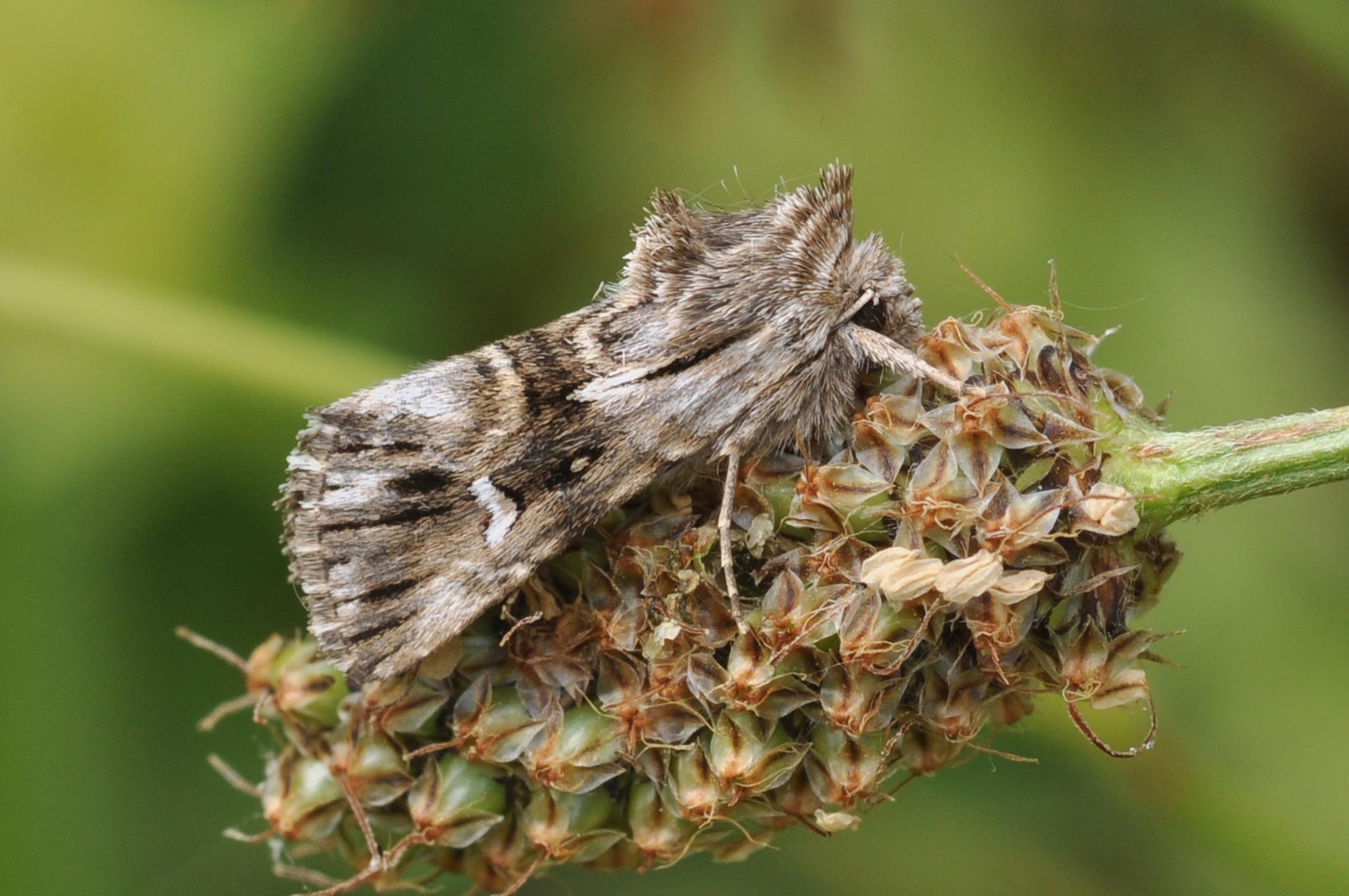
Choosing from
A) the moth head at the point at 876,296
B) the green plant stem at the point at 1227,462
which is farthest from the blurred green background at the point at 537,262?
the green plant stem at the point at 1227,462

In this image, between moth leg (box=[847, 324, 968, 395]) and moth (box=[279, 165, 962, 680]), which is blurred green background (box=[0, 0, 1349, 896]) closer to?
moth (box=[279, 165, 962, 680])

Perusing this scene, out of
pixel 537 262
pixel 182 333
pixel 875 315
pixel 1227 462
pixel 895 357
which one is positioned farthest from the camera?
pixel 537 262

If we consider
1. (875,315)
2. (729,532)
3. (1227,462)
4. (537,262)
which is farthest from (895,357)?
(537,262)

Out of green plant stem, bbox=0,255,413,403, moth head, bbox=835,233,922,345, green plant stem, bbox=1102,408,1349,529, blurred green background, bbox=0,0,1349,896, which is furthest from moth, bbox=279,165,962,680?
blurred green background, bbox=0,0,1349,896

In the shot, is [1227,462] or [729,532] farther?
[729,532]

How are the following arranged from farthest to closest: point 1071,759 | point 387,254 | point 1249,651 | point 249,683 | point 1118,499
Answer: point 387,254, point 1249,651, point 1071,759, point 249,683, point 1118,499

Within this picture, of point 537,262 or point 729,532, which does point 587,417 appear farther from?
point 537,262

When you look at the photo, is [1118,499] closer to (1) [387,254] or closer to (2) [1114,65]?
(2) [1114,65]

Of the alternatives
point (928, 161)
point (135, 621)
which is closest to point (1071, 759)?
point (928, 161)
